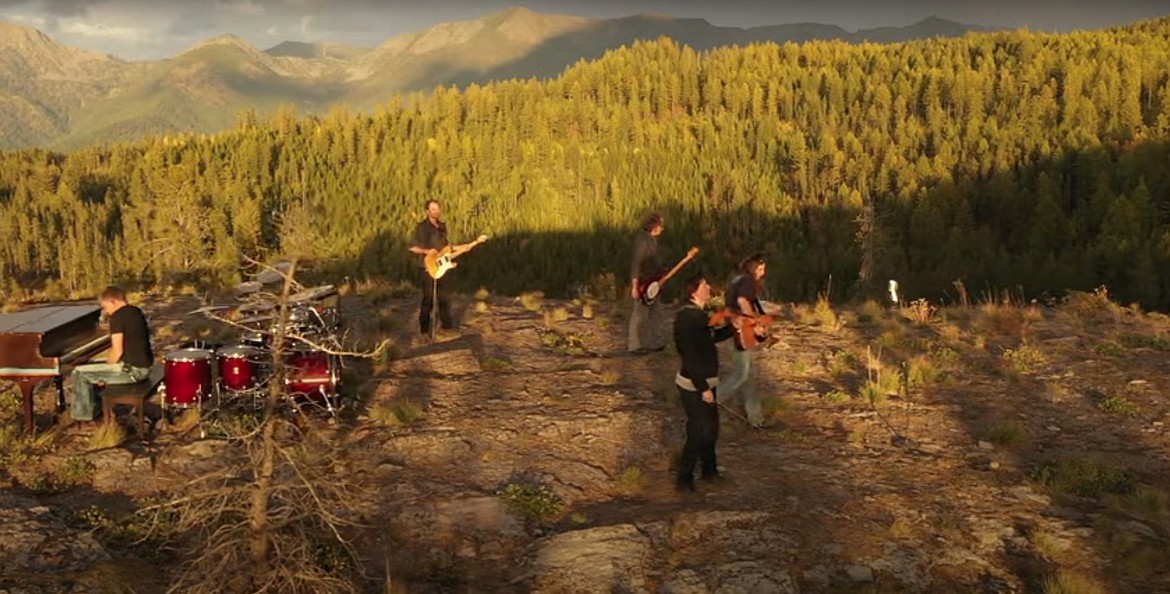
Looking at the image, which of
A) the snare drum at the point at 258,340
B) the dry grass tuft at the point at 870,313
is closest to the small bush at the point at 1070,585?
the snare drum at the point at 258,340

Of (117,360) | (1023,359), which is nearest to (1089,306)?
(1023,359)

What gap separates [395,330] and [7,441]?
7.84m

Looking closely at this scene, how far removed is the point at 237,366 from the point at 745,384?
6.23 metres

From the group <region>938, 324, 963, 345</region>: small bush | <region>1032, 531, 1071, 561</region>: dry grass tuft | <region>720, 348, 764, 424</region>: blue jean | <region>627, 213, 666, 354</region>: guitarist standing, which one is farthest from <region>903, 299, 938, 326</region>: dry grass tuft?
<region>1032, 531, 1071, 561</region>: dry grass tuft

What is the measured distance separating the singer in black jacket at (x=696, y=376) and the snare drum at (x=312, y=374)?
4.51 m

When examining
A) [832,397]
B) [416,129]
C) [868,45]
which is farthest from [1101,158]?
[832,397]

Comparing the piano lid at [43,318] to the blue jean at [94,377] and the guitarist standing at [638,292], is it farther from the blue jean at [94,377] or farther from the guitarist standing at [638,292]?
the guitarist standing at [638,292]

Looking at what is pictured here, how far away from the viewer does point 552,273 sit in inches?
3285

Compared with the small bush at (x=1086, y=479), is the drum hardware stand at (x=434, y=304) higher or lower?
higher

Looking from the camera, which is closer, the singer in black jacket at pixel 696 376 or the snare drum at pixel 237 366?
the singer in black jacket at pixel 696 376

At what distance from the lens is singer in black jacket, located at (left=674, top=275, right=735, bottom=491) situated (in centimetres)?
862

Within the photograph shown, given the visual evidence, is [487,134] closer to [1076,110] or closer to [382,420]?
[1076,110]

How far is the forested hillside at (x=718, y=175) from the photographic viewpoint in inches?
3248

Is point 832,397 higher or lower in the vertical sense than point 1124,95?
lower
